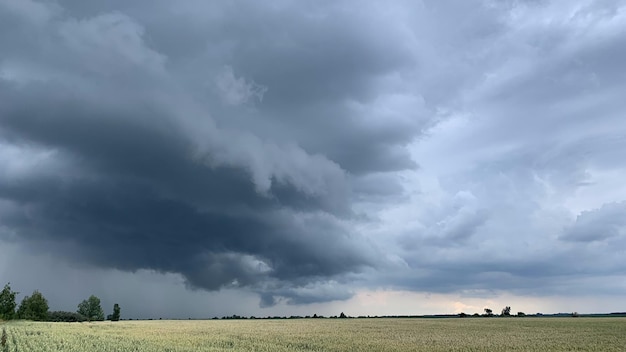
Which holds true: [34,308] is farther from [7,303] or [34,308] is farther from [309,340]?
[309,340]

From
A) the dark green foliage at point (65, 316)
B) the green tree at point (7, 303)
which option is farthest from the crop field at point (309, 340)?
the dark green foliage at point (65, 316)

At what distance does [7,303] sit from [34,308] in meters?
20.2

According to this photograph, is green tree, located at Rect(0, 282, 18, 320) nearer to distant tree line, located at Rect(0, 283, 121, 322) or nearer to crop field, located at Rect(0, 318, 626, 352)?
distant tree line, located at Rect(0, 283, 121, 322)

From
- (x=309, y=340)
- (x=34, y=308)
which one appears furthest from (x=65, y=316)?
(x=309, y=340)

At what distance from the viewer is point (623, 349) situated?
3903cm

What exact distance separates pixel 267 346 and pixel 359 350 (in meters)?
8.19

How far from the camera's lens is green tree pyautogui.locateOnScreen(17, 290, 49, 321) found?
533 ft

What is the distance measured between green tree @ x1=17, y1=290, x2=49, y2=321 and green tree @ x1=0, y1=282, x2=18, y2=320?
1596cm

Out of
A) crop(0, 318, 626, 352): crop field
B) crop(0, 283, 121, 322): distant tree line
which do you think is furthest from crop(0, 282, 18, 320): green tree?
crop(0, 318, 626, 352): crop field

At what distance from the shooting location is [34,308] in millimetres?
165625

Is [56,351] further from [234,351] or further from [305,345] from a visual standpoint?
[305,345]

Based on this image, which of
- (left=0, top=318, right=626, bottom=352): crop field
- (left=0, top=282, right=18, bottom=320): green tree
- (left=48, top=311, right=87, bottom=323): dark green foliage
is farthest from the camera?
(left=48, top=311, right=87, bottom=323): dark green foliage

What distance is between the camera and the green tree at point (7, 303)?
144m

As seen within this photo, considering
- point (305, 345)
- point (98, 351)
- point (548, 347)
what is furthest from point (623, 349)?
point (98, 351)
